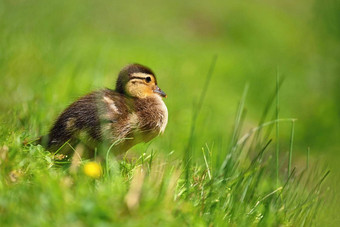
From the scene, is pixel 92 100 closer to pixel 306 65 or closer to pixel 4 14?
pixel 4 14

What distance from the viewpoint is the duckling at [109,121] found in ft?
16.3

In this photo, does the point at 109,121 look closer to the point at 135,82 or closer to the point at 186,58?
the point at 135,82

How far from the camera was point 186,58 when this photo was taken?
15.5 meters

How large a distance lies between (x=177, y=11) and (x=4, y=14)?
33.9ft

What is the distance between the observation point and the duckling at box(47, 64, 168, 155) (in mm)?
4969

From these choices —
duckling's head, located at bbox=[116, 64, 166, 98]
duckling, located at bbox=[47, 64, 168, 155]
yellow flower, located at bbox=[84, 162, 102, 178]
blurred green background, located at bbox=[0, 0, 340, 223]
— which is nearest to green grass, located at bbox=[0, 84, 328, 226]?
yellow flower, located at bbox=[84, 162, 102, 178]

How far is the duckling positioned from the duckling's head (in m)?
0.11

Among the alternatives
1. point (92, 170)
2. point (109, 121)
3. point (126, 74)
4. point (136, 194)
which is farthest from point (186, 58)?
point (136, 194)

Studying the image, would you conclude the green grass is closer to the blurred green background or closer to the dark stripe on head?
the blurred green background

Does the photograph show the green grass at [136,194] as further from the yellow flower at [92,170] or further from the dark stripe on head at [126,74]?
the dark stripe on head at [126,74]

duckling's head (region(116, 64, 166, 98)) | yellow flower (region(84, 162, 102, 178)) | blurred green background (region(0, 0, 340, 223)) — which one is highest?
duckling's head (region(116, 64, 166, 98))

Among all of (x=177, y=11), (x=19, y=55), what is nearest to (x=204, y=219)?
(x=19, y=55)

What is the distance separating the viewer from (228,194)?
455cm

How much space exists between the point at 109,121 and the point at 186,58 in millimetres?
10630
